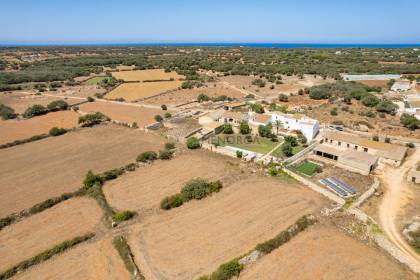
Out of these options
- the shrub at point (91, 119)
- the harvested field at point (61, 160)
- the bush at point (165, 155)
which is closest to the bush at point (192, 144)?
the bush at point (165, 155)

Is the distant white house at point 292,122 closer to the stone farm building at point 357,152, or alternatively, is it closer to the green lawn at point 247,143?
the stone farm building at point 357,152

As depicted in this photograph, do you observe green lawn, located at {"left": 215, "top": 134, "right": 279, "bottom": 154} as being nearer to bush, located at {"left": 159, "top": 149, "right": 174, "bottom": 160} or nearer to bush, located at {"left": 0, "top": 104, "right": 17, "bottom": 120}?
bush, located at {"left": 159, "top": 149, "right": 174, "bottom": 160}

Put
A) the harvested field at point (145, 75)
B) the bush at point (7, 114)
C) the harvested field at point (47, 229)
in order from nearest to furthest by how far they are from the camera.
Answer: the harvested field at point (47, 229)
the bush at point (7, 114)
the harvested field at point (145, 75)

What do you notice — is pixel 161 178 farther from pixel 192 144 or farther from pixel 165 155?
pixel 192 144

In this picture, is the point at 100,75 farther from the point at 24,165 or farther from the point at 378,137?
the point at 378,137

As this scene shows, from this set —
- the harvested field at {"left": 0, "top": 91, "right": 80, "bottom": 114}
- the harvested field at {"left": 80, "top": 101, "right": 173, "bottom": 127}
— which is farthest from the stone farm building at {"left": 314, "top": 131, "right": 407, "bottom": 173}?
the harvested field at {"left": 0, "top": 91, "right": 80, "bottom": 114}

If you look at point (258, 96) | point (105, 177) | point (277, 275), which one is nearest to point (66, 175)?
point (105, 177)
